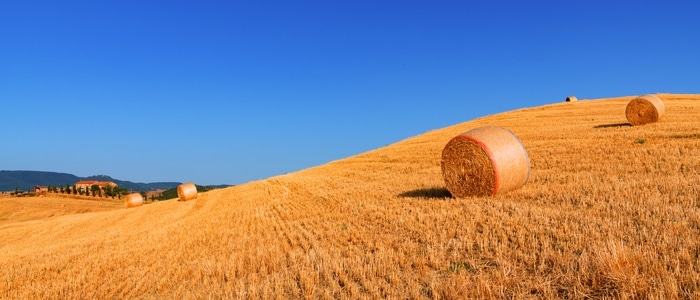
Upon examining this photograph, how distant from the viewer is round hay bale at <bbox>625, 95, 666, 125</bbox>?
2517cm

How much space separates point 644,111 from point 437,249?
24305mm

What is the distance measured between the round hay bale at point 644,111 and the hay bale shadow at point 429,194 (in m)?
17.1

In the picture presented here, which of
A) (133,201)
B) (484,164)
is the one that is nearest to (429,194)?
(484,164)

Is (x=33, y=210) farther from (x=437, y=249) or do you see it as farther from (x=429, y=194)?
(x=437, y=249)

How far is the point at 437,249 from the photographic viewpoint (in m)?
7.16

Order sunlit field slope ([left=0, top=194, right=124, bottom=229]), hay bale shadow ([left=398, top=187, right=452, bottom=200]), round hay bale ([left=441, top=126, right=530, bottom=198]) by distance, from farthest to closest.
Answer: sunlit field slope ([left=0, top=194, right=124, bottom=229]) → hay bale shadow ([left=398, top=187, right=452, bottom=200]) → round hay bale ([left=441, top=126, right=530, bottom=198])

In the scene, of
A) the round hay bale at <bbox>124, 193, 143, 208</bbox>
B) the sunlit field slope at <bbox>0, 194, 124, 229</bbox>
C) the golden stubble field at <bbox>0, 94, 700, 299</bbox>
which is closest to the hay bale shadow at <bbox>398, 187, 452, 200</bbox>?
the golden stubble field at <bbox>0, 94, 700, 299</bbox>

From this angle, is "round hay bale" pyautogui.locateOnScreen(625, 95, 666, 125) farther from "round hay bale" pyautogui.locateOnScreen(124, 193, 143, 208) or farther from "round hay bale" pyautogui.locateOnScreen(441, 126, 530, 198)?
"round hay bale" pyautogui.locateOnScreen(124, 193, 143, 208)

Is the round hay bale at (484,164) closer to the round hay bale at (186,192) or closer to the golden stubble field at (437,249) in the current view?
the golden stubble field at (437,249)

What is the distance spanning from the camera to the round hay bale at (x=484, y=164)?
494 inches

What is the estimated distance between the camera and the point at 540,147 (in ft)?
74.0

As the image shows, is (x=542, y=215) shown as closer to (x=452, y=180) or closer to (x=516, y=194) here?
(x=516, y=194)

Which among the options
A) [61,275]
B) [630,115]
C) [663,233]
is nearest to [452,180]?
[663,233]

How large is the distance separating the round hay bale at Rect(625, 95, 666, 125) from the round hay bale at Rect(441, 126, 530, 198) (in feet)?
55.3
